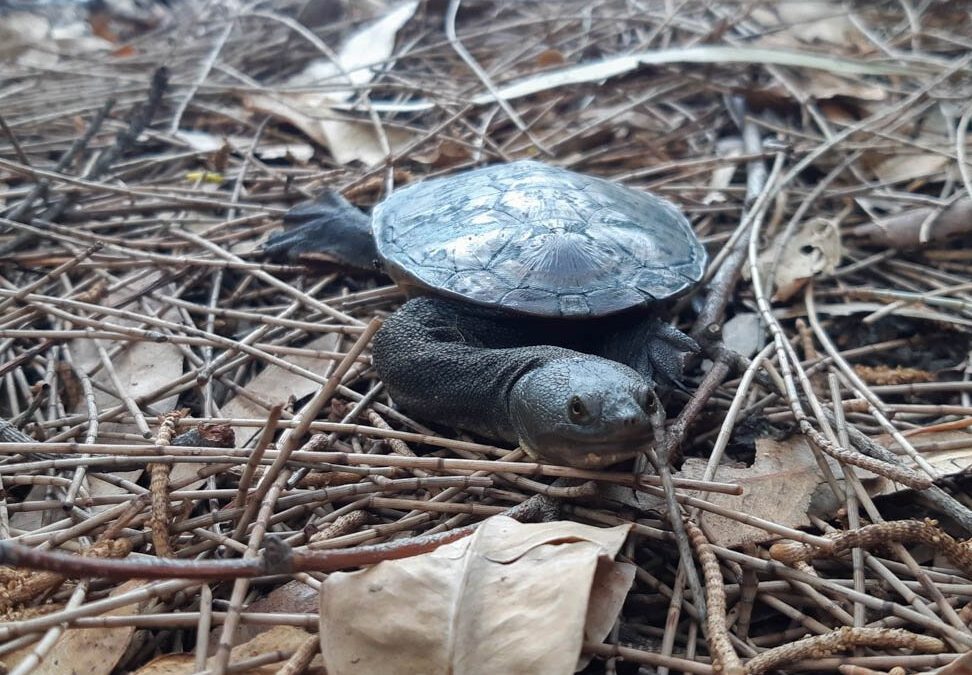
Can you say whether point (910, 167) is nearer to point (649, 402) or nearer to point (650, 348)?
point (650, 348)

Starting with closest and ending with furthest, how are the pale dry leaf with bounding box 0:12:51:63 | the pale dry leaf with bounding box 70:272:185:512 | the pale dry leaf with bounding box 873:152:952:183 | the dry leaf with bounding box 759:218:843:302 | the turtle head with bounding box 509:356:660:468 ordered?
the turtle head with bounding box 509:356:660:468 → the pale dry leaf with bounding box 70:272:185:512 → the dry leaf with bounding box 759:218:843:302 → the pale dry leaf with bounding box 873:152:952:183 → the pale dry leaf with bounding box 0:12:51:63

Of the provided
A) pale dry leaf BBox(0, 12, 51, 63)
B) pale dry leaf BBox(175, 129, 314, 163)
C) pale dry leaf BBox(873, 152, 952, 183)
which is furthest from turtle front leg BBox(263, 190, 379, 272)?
pale dry leaf BBox(0, 12, 51, 63)

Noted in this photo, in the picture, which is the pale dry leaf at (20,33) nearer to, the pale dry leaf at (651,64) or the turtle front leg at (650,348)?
the pale dry leaf at (651,64)

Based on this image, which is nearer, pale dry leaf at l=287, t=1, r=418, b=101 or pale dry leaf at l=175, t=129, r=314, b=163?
pale dry leaf at l=175, t=129, r=314, b=163

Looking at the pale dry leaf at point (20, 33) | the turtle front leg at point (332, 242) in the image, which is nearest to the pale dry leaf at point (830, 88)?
the turtle front leg at point (332, 242)

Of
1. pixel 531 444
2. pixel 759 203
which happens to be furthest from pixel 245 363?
pixel 759 203

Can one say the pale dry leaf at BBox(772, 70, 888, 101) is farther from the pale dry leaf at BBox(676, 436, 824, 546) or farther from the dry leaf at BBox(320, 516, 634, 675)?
the dry leaf at BBox(320, 516, 634, 675)

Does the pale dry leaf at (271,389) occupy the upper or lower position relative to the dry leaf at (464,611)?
lower
